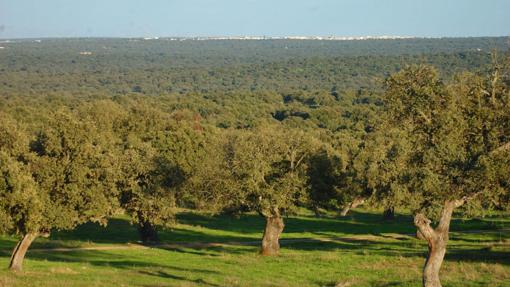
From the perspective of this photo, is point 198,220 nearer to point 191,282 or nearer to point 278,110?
point 191,282

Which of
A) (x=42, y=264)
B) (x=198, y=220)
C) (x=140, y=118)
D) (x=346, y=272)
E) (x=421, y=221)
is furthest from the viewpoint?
(x=140, y=118)

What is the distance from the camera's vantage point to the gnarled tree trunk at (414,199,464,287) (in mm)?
26406

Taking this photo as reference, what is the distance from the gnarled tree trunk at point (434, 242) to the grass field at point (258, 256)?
3.33m

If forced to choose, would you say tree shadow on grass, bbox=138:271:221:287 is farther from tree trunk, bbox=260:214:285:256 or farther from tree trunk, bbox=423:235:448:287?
tree trunk, bbox=423:235:448:287

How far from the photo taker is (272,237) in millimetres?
43750

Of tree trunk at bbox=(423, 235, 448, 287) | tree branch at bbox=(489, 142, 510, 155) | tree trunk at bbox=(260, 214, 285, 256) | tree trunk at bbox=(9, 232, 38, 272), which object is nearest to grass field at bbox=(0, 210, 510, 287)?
tree trunk at bbox=(260, 214, 285, 256)

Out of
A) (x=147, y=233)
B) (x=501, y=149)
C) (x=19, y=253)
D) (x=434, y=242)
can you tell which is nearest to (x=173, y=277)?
(x=19, y=253)


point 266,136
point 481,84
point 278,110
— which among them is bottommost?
point 278,110

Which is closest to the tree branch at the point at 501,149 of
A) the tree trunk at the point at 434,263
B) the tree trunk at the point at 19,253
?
the tree trunk at the point at 434,263

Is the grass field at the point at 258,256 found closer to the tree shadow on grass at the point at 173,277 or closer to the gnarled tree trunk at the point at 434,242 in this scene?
the tree shadow on grass at the point at 173,277

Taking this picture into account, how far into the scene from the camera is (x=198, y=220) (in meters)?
63.8

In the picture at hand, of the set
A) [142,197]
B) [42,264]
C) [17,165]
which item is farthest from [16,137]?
[142,197]

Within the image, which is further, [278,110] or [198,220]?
[278,110]

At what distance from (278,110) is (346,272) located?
11677cm
